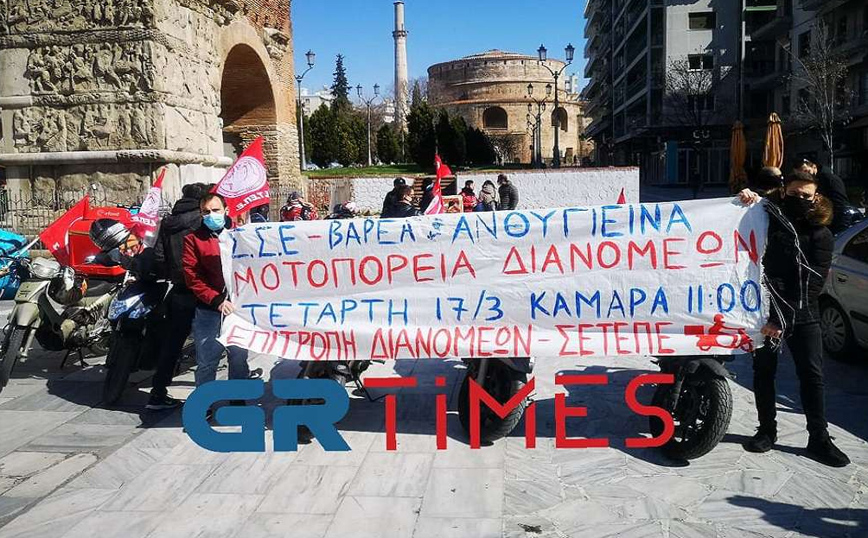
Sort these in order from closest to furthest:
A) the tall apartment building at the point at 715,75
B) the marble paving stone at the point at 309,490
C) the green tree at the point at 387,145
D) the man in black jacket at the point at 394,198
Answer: the marble paving stone at the point at 309,490, the man in black jacket at the point at 394,198, the tall apartment building at the point at 715,75, the green tree at the point at 387,145

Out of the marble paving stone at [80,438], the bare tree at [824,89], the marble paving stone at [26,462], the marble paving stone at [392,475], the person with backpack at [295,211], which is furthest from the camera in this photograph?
the bare tree at [824,89]

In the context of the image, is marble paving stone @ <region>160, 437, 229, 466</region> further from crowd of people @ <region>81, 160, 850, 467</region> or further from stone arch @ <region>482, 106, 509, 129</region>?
Answer: stone arch @ <region>482, 106, 509, 129</region>

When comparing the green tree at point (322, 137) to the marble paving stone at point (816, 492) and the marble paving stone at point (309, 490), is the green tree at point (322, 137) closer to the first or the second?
the marble paving stone at point (309, 490)

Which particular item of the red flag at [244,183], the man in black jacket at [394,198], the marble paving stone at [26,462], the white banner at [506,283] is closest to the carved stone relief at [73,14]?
the man in black jacket at [394,198]

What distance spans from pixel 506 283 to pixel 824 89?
3328cm

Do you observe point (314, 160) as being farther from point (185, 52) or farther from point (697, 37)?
point (185, 52)

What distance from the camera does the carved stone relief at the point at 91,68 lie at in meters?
14.3

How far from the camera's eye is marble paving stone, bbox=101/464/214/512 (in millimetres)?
4395

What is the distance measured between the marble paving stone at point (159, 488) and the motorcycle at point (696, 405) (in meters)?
3.04

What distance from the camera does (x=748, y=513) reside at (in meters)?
4.13

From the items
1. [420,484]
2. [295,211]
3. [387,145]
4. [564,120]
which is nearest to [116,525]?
[420,484]

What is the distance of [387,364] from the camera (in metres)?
7.47

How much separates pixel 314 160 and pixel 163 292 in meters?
48.7

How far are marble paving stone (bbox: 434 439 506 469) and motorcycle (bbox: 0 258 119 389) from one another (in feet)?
12.6
